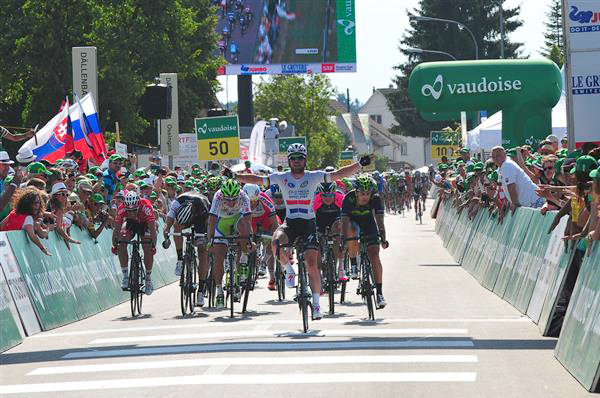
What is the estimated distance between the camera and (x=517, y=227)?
18656 mm

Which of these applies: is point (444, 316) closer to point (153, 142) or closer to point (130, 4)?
point (130, 4)

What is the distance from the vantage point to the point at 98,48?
52.7 metres

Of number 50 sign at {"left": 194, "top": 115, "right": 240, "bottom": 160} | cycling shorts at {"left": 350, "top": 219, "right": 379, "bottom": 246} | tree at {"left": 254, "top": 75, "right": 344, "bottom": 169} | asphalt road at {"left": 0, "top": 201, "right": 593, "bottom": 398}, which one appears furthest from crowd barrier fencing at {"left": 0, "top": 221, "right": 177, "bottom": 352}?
tree at {"left": 254, "top": 75, "right": 344, "bottom": 169}

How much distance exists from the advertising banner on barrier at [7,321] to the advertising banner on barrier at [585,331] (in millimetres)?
6052

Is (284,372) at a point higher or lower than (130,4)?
lower

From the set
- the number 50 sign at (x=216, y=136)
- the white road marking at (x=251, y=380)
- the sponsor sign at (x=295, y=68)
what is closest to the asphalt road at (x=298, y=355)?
the white road marking at (x=251, y=380)

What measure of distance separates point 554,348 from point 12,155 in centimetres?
4383

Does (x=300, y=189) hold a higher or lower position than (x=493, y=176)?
higher

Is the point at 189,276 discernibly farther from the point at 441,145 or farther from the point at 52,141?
the point at 441,145

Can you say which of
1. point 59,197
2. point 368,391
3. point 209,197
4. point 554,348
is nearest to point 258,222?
point 209,197

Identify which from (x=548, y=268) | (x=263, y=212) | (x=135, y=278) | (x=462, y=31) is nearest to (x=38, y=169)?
(x=135, y=278)

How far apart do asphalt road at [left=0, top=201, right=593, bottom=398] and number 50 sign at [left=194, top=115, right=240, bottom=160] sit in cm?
2096

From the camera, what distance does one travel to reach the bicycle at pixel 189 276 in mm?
18344

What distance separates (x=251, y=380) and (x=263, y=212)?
A: 10700mm
